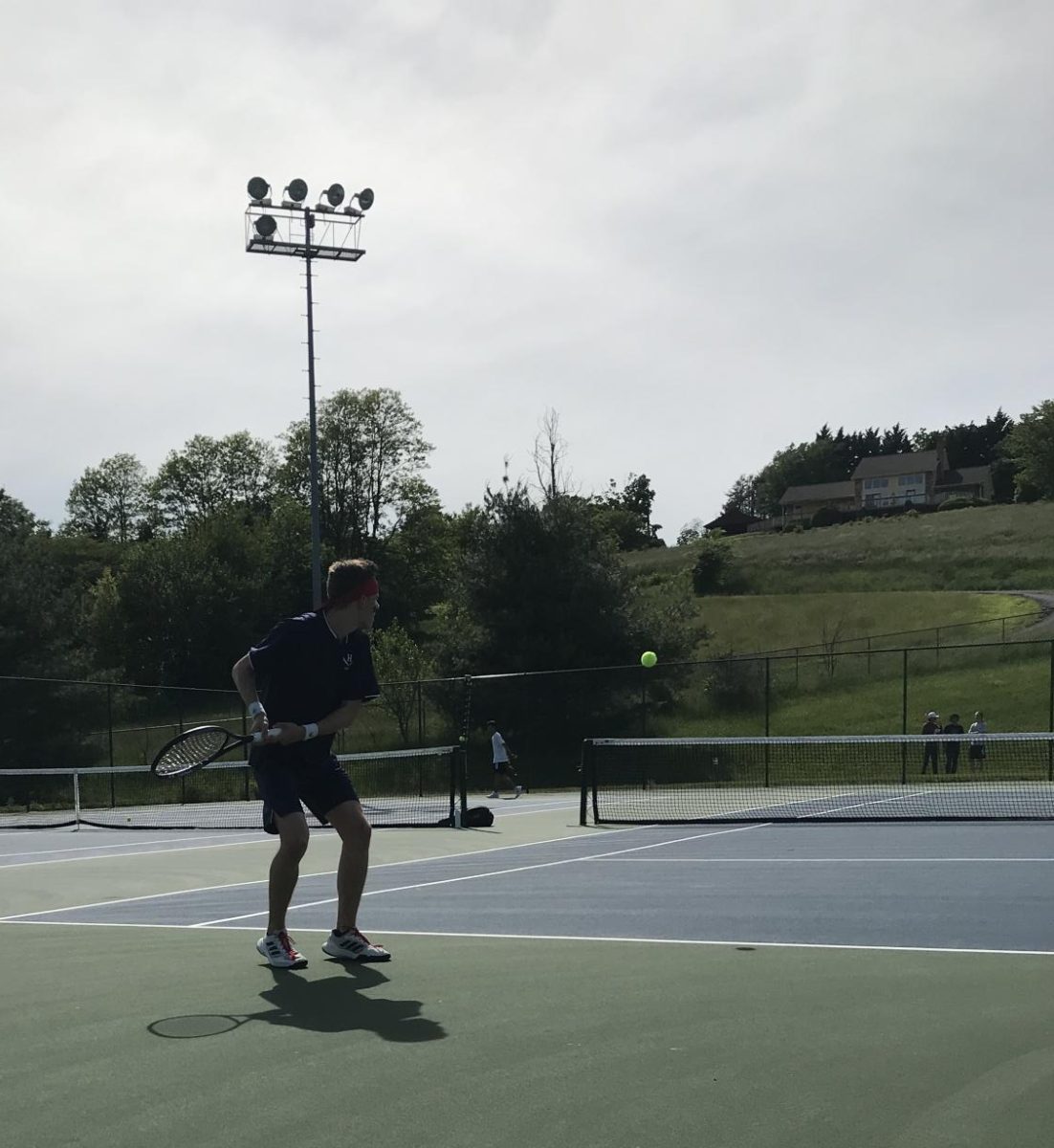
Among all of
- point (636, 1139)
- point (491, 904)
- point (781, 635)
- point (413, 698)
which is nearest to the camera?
point (636, 1139)

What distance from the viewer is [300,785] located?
5199 mm

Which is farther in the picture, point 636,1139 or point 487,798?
point 487,798

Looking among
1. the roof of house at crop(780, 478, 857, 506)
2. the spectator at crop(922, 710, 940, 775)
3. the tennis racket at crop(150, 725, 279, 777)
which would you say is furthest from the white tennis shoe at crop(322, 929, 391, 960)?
the roof of house at crop(780, 478, 857, 506)

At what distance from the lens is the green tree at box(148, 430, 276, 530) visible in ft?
275

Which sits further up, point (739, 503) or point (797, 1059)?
point (739, 503)

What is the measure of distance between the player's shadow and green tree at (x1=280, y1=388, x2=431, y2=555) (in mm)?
64831

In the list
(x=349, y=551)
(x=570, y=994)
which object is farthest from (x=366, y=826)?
(x=349, y=551)

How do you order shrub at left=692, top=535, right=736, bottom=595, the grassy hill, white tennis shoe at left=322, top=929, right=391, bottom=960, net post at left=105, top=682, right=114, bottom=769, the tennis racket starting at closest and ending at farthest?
white tennis shoe at left=322, top=929, right=391, bottom=960 → the tennis racket → net post at left=105, top=682, right=114, bottom=769 → the grassy hill → shrub at left=692, top=535, right=736, bottom=595

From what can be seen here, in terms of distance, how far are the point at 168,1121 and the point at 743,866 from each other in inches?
254

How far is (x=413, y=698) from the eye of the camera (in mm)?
32594

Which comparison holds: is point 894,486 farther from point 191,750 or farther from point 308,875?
point 191,750

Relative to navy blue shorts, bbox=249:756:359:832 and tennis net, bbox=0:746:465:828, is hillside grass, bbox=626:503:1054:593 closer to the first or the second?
tennis net, bbox=0:746:465:828

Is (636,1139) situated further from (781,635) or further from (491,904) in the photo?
(781,635)

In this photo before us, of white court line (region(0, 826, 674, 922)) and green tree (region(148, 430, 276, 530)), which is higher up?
green tree (region(148, 430, 276, 530))
